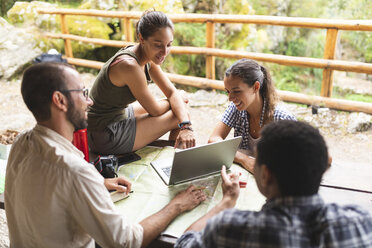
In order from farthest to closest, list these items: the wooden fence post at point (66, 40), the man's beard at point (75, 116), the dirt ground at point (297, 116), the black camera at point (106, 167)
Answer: the wooden fence post at point (66, 40)
the dirt ground at point (297, 116)
the black camera at point (106, 167)
the man's beard at point (75, 116)

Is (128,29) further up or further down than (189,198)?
further up

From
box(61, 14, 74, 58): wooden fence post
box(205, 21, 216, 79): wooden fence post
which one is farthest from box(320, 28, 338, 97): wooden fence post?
box(61, 14, 74, 58): wooden fence post

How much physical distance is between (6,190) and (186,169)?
31.1 inches

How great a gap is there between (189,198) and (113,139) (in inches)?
34.2

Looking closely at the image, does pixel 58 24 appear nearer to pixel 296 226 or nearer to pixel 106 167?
pixel 106 167

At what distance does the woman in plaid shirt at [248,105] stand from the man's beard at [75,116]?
3.01 ft

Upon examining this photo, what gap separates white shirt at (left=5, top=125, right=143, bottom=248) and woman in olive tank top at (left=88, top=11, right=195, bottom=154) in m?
0.94

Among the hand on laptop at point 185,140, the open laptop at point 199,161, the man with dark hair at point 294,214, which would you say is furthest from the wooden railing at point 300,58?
the man with dark hair at point 294,214

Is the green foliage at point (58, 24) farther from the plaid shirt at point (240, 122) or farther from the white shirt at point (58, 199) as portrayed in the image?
the white shirt at point (58, 199)

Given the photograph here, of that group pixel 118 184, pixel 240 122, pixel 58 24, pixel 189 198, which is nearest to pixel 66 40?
pixel 58 24

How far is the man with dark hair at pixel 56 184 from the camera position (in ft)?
3.67

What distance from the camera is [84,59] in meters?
6.45

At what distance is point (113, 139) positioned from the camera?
2176mm

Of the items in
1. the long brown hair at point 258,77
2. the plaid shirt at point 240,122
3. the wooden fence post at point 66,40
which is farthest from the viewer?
the wooden fence post at point 66,40
